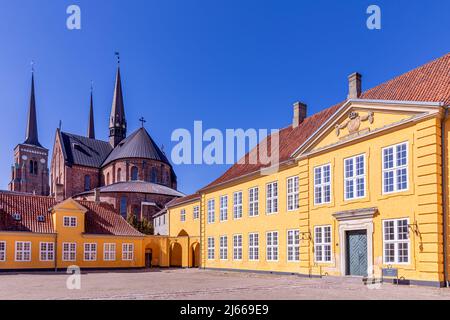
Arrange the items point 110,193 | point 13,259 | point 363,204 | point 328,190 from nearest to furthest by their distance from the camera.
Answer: point 363,204, point 328,190, point 13,259, point 110,193

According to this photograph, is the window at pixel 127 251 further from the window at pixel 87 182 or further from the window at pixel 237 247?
the window at pixel 87 182

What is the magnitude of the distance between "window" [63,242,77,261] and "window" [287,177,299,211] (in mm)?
21456

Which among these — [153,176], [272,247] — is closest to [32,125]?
[153,176]

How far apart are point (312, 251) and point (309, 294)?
9430 millimetres

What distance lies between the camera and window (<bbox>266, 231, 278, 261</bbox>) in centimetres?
2917

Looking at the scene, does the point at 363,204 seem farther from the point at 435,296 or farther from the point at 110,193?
the point at 110,193

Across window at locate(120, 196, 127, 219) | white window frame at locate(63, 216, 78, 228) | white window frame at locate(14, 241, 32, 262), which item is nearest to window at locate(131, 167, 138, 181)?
window at locate(120, 196, 127, 219)

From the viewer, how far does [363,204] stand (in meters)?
21.9

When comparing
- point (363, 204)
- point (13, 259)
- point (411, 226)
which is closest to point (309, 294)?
point (411, 226)

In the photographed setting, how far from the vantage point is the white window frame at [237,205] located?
3350 centimetres

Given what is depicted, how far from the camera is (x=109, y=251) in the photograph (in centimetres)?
4209

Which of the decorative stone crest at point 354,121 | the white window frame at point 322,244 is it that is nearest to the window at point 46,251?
the white window frame at point 322,244

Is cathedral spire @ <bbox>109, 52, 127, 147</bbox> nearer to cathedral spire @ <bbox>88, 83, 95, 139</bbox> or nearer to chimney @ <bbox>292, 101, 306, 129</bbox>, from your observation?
cathedral spire @ <bbox>88, 83, 95, 139</bbox>

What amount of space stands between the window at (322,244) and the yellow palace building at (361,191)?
0.17 ft
